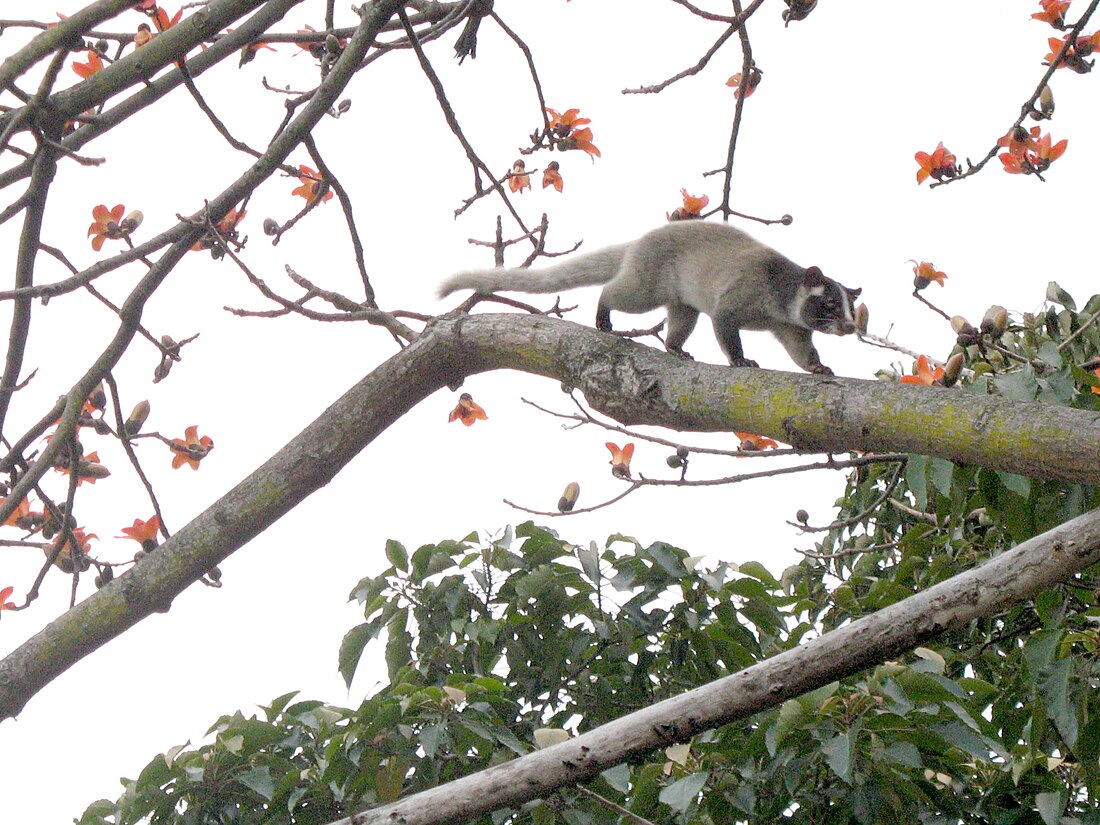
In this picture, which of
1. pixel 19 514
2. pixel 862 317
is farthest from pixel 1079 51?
pixel 19 514

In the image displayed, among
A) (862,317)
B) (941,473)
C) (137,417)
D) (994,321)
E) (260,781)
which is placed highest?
(862,317)

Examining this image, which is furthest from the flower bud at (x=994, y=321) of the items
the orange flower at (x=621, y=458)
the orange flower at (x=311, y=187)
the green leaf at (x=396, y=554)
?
the orange flower at (x=311, y=187)

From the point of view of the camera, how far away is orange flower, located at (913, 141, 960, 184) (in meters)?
4.07

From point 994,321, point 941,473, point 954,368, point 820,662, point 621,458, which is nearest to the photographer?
point 820,662

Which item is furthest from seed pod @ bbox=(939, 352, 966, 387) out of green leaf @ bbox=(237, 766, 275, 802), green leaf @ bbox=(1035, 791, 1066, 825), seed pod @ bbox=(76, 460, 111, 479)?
seed pod @ bbox=(76, 460, 111, 479)

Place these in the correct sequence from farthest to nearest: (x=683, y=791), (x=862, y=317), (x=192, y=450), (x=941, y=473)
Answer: (x=862, y=317), (x=192, y=450), (x=683, y=791), (x=941, y=473)

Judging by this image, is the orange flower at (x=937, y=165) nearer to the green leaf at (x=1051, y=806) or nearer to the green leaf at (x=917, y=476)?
the green leaf at (x=917, y=476)

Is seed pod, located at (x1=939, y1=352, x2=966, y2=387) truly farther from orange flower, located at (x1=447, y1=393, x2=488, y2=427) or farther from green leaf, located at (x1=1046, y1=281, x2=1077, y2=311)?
orange flower, located at (x1=447, y1=393, x2=488, y2=427)

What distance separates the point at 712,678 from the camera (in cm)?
332

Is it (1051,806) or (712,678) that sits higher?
(712,678)

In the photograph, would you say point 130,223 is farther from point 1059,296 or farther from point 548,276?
point 1059,296

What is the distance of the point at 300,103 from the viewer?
130 inches

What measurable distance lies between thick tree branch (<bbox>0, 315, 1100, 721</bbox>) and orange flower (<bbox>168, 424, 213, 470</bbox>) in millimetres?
678

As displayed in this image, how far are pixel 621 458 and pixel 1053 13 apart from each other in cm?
224
